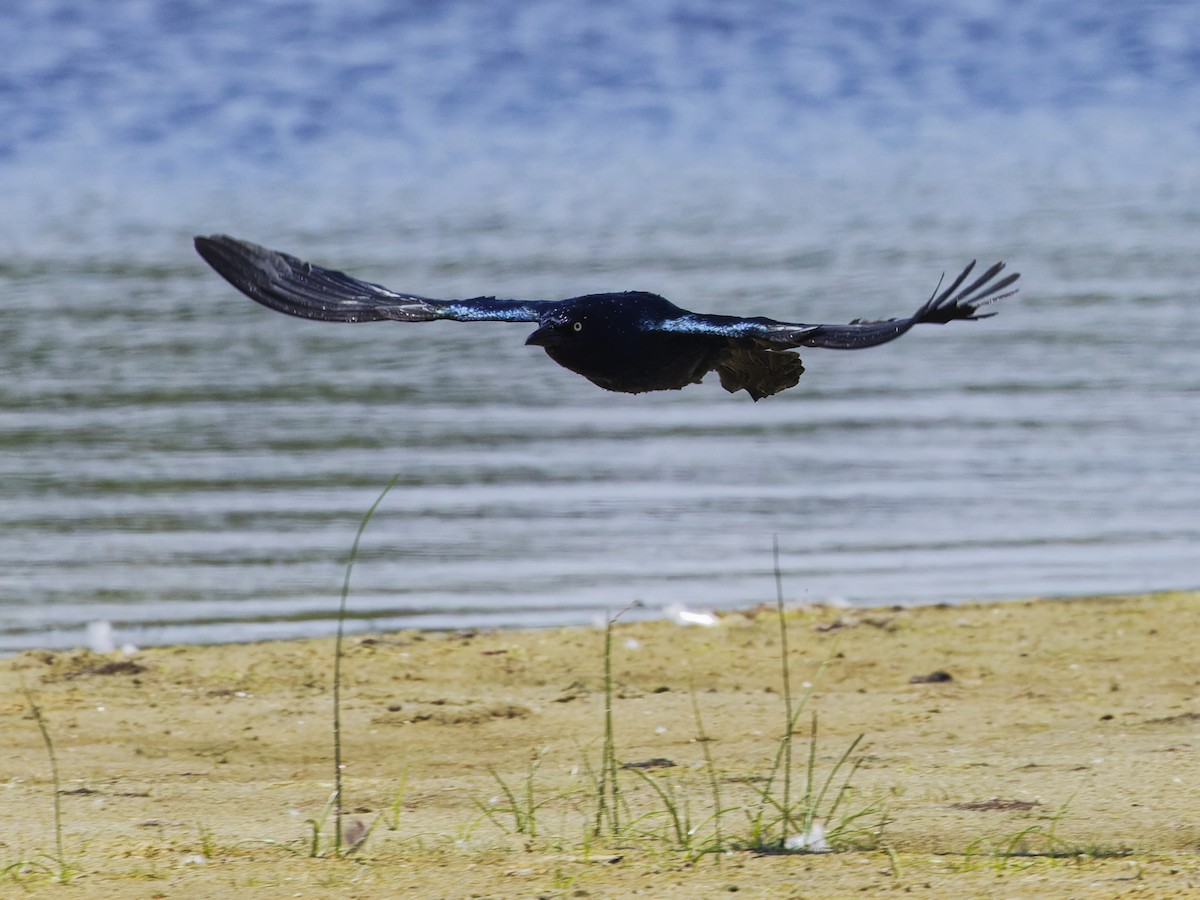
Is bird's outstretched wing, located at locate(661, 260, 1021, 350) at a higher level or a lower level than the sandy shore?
higher

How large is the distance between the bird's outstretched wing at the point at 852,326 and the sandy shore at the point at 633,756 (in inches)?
41.4

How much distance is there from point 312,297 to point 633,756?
5.18ft

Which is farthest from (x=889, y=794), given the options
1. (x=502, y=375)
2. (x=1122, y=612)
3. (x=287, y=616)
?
(x=502, y=375)

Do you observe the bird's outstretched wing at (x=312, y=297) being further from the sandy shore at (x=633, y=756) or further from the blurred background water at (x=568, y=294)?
the blurred background water at (x=568, y=294)

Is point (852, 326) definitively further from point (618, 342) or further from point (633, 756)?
point (633, 756)

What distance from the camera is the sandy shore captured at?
4.22 metres

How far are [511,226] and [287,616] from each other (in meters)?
8.96

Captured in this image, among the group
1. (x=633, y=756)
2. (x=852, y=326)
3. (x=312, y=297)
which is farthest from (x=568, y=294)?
(x=852, y=326)

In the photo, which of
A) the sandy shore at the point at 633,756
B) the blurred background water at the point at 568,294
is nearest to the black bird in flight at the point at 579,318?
the sandy shore at the point at 633,756

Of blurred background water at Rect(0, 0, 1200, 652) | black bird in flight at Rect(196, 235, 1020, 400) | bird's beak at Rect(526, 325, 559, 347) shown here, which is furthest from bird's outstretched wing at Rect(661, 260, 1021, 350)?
blurred background water at Rect(0, 0, 1200, 652)

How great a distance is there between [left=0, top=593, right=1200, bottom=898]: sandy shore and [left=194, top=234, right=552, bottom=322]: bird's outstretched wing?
116 centimetres

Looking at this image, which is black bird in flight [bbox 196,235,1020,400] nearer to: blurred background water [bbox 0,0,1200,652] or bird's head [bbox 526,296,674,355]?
bird's head [bbox 526,296,674,355]

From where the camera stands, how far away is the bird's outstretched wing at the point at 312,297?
4.95m

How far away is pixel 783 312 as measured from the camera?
11.8 metres
